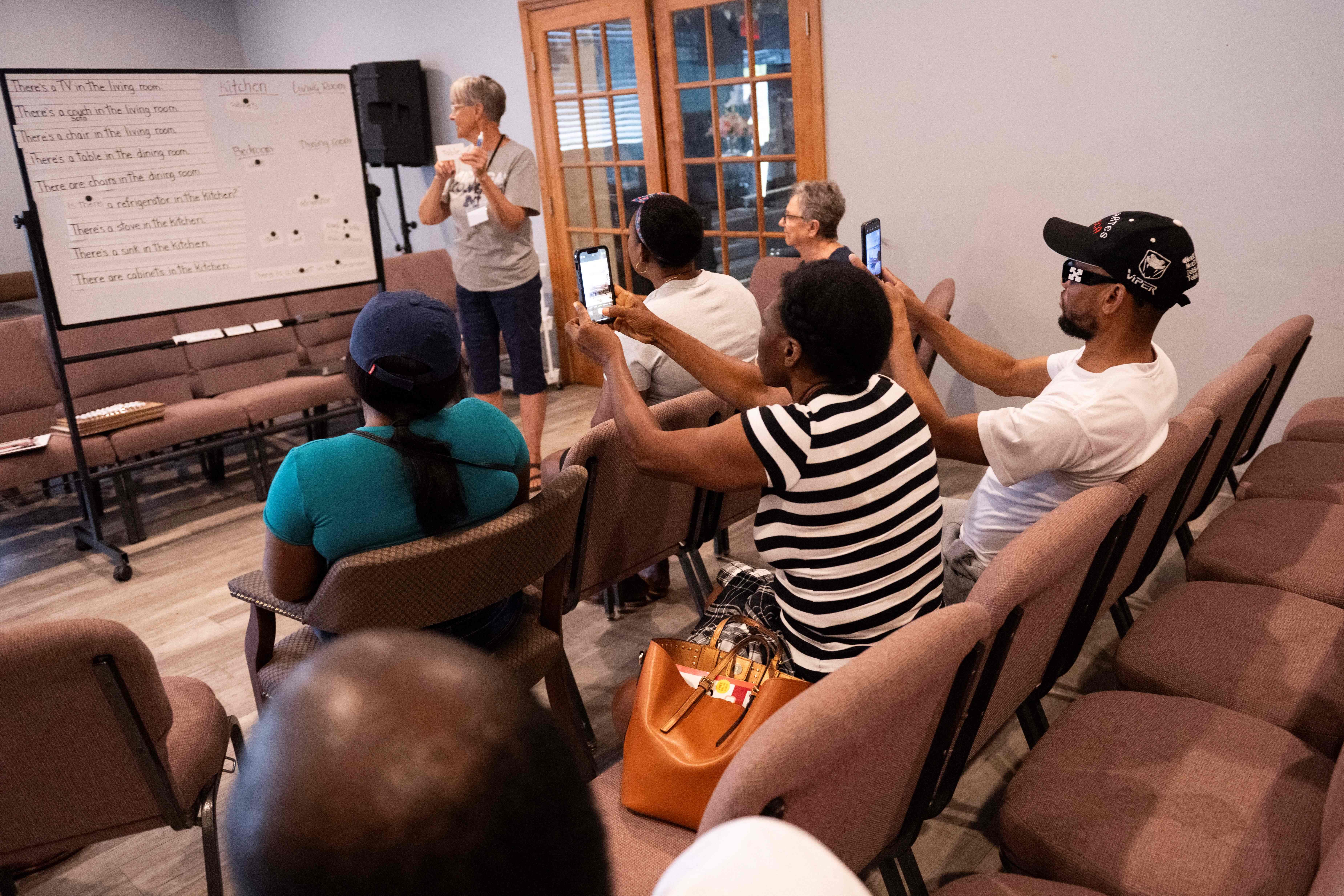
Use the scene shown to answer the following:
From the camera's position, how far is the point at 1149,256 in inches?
70.9

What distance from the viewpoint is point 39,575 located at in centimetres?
371

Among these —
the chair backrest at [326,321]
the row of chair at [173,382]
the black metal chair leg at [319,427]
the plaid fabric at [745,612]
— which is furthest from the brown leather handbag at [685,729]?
the chair backrest at [326,321]

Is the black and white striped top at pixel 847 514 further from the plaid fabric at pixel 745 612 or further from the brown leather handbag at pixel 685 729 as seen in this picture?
the brown leather handbag at pixel 685 729

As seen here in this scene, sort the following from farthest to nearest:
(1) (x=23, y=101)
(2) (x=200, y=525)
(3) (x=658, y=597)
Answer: (2) (x=200, y=525) → (1) (x=23, y=101) → (3) (x=658, y=597)

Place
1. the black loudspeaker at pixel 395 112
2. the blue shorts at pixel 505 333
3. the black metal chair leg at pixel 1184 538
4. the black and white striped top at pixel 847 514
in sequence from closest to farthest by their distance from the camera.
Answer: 1. the black and white striped top at pixel 847 514
2. the black metal chair leg at pixel 1184 538
3. the blue shorts at pixel 505 333
4. the black loudspeaker at pixel 395 112

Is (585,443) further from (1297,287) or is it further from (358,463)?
(1297,287)

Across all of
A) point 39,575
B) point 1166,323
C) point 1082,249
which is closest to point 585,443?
point 1082,249

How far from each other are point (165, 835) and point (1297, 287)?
385cm

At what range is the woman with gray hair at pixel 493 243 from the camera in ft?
13.0

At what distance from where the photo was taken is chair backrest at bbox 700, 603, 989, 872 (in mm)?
893

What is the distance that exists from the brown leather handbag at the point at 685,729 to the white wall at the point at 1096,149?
2904 mm

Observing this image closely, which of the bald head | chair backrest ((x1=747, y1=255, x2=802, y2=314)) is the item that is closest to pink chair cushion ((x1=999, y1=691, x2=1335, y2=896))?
the bald head

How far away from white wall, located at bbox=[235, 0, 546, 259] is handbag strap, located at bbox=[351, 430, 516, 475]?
3.96m

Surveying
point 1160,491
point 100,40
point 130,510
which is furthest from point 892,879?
point 100,40
